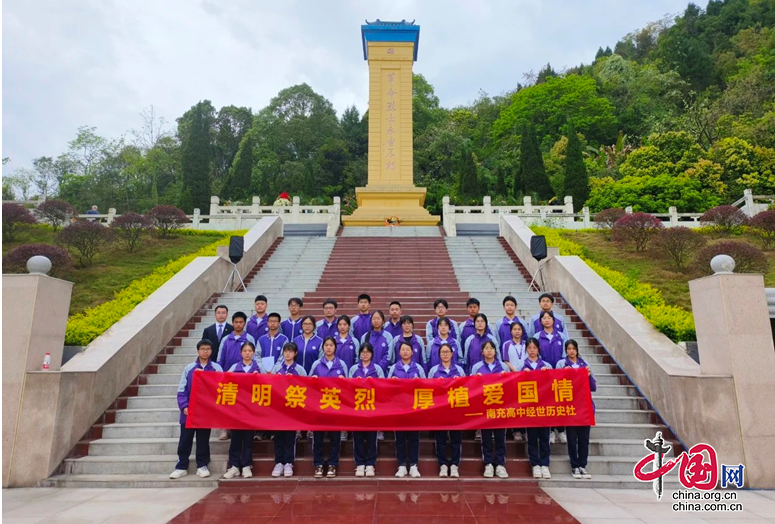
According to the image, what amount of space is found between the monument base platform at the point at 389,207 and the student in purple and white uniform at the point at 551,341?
47.7ft

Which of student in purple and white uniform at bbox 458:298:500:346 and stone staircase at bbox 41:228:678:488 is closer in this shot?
stone staircase at bbox 41:228:678:488

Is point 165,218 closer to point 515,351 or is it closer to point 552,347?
point 515,351

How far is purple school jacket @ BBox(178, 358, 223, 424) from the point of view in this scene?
16.0ft

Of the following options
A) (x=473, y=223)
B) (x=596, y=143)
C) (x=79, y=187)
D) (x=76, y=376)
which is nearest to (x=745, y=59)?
(x=596, y=143)

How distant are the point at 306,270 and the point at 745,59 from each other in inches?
1635

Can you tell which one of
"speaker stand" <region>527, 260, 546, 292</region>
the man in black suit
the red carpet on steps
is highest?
"speaker stand" <region>527, 260, 546, 292</region>

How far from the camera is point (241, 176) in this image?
118ft

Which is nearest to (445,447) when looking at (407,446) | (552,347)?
(407,446)

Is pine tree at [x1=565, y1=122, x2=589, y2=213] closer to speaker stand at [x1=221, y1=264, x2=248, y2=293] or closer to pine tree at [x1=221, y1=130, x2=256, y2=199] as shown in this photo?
pine tree at [x1=221, y1=130, x2=256, y2=199]

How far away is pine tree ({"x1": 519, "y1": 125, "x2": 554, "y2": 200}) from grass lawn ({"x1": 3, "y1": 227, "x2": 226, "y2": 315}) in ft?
70.3

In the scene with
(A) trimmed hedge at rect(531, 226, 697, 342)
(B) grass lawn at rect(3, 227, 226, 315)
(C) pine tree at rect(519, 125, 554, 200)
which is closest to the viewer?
(A) trimmed hedge at rect(531, 226, 697, 342)

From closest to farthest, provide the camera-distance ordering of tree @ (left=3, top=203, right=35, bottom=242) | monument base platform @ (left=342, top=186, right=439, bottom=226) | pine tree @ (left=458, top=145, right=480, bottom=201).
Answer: tree @ (left=3, top=203, right=35, bottom=242) → monument base platform @ (left=342, top=186, right=439, bottom=226) → pine tree @ (left=458, top=145, right=480, bottom=201)

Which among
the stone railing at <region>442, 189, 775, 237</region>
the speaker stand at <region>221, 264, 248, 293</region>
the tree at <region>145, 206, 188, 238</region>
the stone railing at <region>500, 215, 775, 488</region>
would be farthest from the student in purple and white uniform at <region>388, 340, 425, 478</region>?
the stone railing at <region>442, 189, 775, 237</region>

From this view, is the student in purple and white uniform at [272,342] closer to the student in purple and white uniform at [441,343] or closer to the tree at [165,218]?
the student in purple and white uniform at [441,343]
